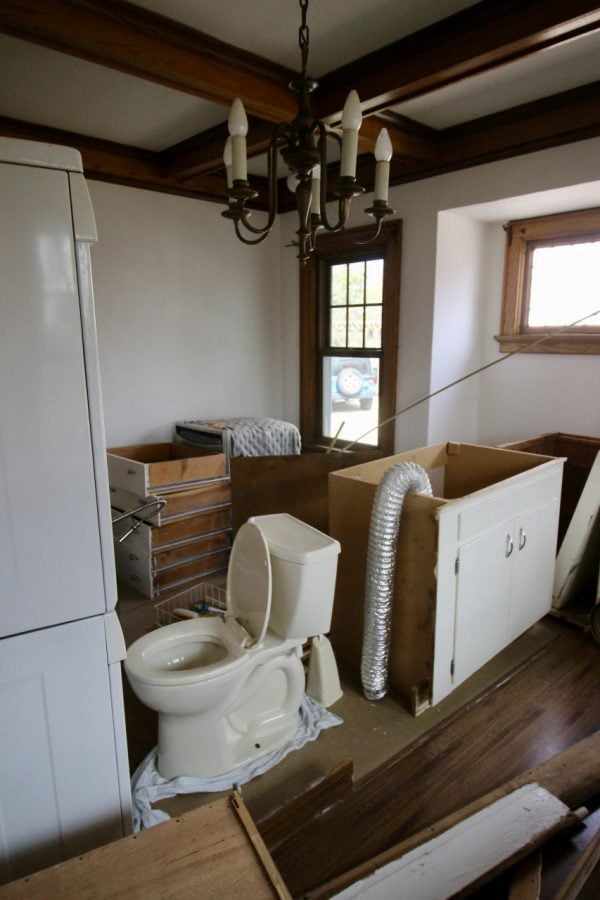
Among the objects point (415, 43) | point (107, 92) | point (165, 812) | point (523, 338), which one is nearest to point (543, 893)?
point (165, 812)

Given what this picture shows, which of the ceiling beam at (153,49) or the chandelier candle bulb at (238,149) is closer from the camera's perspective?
the chandelier candle bulb at (238,149)

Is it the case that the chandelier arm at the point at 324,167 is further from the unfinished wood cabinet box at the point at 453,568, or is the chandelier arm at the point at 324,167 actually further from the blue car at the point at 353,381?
the blue car at the point at 353,381

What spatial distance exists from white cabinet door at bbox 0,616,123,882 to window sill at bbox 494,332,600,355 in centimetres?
270

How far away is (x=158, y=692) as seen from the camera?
174 cm

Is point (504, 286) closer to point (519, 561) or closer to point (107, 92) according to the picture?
point (519, 561)

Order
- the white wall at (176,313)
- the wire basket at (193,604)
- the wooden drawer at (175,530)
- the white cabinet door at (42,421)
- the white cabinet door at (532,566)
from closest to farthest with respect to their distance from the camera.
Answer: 1. the white cabinet door at (42,421)
2. the white cabinet door at (532,566)
3. the wire basket at (193,604)
4. the wooden drawer at (175,530)
5. the white wall at (176,313)

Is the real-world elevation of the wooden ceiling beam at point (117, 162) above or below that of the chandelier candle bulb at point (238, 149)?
above

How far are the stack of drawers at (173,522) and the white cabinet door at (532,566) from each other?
5.74 feet

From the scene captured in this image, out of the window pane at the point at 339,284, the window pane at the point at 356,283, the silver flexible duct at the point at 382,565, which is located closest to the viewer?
the silver flexible duct at the point at 382,565

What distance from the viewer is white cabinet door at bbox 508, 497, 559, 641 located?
2.51 metres

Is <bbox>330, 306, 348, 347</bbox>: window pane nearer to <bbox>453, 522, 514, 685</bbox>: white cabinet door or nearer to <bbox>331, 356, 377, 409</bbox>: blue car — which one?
<bbox>331, 356, 377, 409</bbox>: blue car

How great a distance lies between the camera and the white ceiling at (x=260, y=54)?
6.39 feet

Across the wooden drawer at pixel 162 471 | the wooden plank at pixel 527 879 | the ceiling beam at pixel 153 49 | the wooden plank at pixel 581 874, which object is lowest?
the wooden plank at pixel 527 879

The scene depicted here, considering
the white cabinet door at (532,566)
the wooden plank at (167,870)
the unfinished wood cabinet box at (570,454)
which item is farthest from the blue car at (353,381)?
the wooden plank at (167,870)
